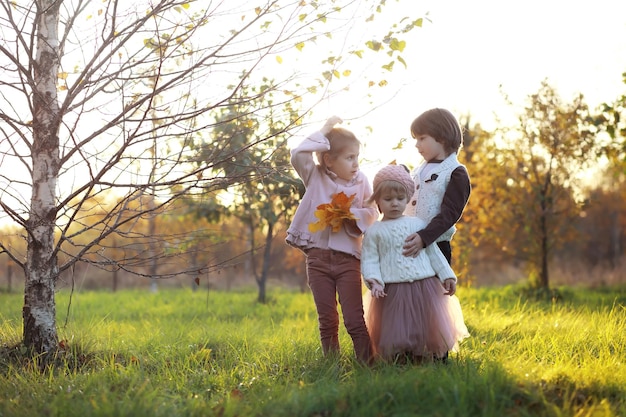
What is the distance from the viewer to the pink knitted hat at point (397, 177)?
3.53 m

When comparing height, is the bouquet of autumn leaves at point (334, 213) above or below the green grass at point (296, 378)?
above

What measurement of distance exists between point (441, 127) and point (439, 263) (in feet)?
2.64

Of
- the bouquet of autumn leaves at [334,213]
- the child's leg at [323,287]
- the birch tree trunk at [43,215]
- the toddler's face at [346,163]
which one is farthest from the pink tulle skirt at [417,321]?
the birch tree trunk at [43,215]

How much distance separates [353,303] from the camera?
3684 millimetres

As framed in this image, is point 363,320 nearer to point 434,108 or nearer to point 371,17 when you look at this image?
point 434,108

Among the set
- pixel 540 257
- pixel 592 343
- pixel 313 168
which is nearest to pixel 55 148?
pixel 313 168

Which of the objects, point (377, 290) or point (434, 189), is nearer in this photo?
point (377, 290)

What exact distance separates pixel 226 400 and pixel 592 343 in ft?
9.50

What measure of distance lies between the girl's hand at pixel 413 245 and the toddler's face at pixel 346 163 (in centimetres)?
59

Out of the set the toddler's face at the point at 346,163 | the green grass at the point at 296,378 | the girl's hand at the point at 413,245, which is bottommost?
the green grass at the point at 296,378

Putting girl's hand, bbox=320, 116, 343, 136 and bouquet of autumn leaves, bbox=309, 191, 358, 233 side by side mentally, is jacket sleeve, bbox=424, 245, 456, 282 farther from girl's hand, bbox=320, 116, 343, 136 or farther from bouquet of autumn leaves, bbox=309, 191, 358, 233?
→ girl's hand, bbox=320, 116, 343, 136

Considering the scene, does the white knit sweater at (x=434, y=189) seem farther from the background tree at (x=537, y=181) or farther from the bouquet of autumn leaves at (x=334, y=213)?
the background tree at (x=537, y=181)

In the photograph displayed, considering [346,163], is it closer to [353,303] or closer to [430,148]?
[430,148]

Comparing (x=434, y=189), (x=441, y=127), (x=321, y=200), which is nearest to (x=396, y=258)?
(x=434, y=189)
